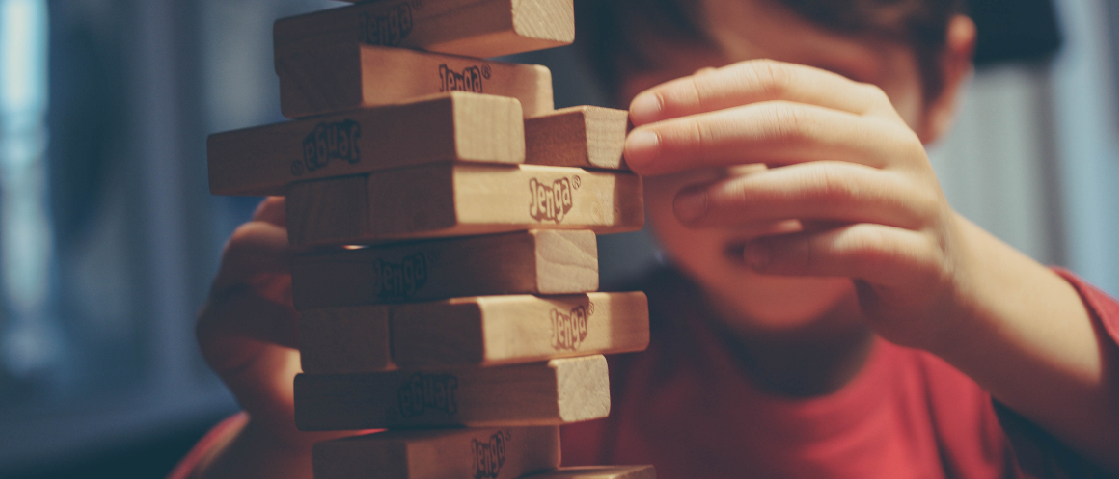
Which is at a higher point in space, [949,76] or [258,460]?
[949,76]

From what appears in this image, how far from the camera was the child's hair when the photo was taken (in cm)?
113

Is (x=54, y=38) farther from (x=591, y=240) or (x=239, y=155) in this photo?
(x=591, y=240)

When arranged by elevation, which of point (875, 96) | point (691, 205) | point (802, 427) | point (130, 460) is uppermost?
point (875, 96)

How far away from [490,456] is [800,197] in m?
0.37

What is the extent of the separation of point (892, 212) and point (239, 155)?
2.01 feet

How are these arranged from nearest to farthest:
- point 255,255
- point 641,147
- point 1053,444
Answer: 1. point 641,147
2. point 255,255
3. point 1053,444

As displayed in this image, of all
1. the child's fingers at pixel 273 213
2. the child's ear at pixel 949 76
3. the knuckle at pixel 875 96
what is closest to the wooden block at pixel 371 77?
the child's fingers at pixel 273 213

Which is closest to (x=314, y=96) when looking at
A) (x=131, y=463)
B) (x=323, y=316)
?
(x=323, y=316)

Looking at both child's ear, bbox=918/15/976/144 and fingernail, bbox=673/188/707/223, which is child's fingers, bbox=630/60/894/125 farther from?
child's ear, bbox=918/15/976/144

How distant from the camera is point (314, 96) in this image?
2.26 feet

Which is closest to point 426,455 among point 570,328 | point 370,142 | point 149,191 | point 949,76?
point 570,328

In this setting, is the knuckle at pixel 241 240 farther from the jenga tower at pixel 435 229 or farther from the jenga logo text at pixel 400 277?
the jenga logo text at pixel 400 277

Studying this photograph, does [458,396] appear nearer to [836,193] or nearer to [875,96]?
[836,193]

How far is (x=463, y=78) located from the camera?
74cm
